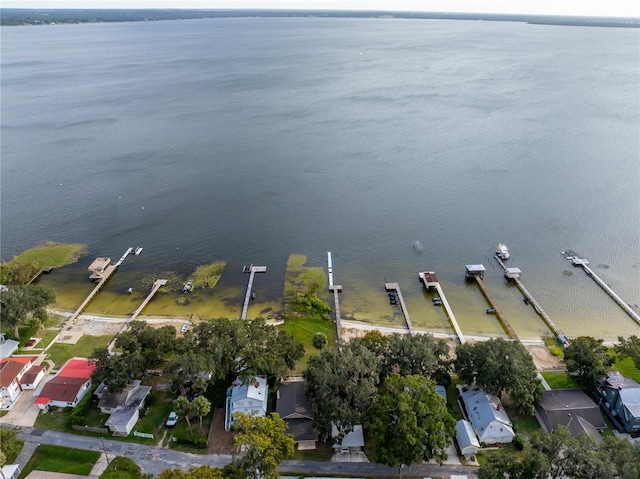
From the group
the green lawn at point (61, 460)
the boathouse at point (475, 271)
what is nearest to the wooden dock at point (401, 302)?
the boathouse at point (475, 271)

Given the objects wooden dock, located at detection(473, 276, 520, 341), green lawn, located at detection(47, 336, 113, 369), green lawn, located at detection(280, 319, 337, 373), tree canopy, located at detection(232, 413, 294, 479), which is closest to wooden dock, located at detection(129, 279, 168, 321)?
green lawn, located at detection(47, 336, 113, 369)

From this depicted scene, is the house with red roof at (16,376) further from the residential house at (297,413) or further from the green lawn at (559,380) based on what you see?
the green lawn at (559,380)

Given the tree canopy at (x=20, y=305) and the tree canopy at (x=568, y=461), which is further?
the tree canopy at (x=20, y=305)

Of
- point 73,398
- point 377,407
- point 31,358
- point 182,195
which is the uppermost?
point 182,195

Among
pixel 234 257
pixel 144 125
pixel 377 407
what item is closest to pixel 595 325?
pixel 377 407

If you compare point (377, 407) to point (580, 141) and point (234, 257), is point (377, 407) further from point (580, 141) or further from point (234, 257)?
point (580, 141)

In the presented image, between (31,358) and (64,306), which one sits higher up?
(64,306)
